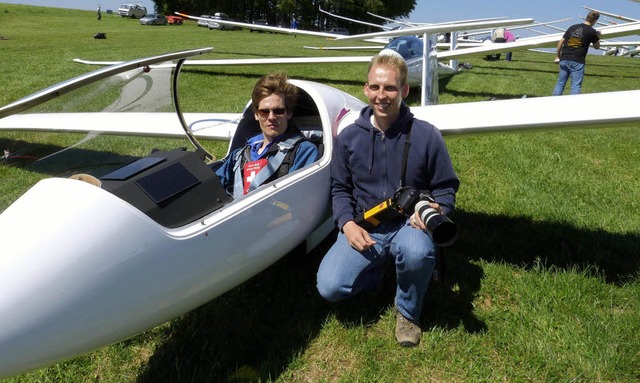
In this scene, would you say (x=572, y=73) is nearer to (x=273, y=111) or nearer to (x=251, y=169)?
(x=273, y=111)

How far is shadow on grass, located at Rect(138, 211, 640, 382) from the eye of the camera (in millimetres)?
2488

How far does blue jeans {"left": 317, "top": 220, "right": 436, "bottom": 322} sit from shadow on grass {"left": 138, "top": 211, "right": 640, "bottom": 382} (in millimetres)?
245

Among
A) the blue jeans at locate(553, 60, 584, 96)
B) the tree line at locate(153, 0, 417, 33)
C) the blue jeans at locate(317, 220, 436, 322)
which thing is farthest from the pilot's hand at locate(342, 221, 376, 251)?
the tree line at locate(153, 0, 417, 33)

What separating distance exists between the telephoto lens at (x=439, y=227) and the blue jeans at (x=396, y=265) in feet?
1.05

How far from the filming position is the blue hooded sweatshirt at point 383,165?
263 centimetres

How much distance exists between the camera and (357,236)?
2.57 metres

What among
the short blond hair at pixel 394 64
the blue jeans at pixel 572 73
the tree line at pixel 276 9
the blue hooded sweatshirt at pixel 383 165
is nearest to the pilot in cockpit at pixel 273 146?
the blue hooded sweatshirt at pixel 383 165

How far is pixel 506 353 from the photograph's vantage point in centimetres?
252

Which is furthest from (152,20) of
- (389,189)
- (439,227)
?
(439,227)

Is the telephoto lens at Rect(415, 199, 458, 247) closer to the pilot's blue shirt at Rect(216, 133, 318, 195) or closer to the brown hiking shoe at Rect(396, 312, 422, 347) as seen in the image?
the brown hiking shoe at Rect(396, 312, 422, 347)

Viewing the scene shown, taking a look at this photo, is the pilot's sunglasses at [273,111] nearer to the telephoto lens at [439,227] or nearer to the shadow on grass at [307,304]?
the shadow on grass at [307,304]

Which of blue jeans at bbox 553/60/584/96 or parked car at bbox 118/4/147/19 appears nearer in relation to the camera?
blue jeans at bbox 553/60/584/96

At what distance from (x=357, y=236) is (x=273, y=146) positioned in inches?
30.7

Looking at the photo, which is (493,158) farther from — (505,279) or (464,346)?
(464,346)
